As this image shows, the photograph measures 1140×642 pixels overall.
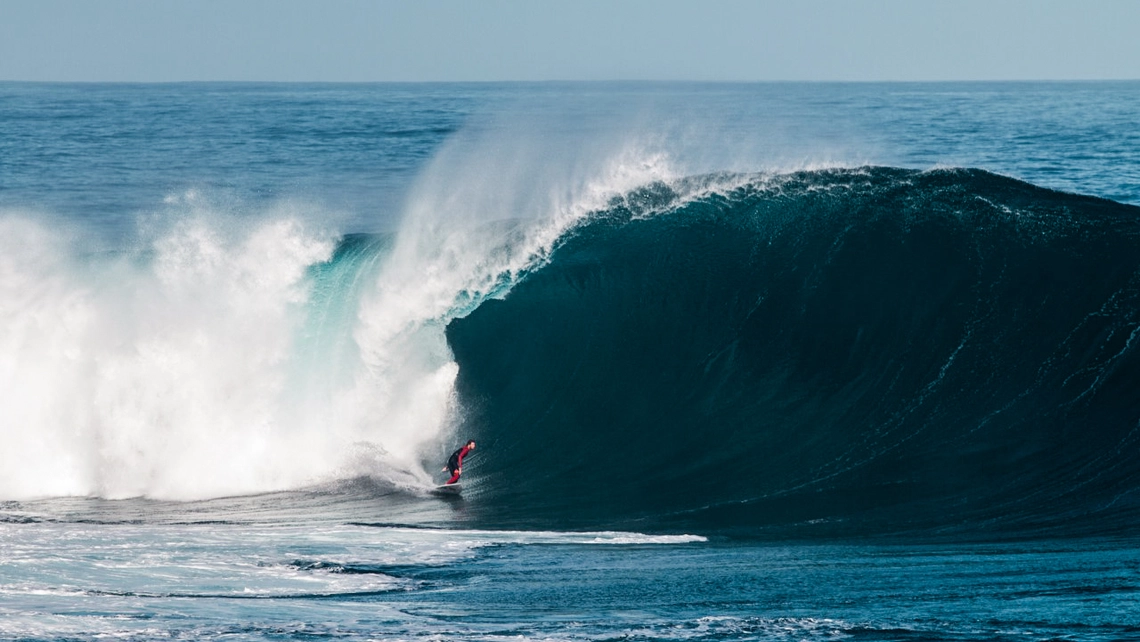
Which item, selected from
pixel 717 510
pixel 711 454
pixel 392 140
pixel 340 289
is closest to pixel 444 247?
pixel 340 289

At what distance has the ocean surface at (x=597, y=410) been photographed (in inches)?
321

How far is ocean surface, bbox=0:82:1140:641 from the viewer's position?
8.16 m

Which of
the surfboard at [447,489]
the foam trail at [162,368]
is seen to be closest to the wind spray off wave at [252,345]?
the foam trail at [162,368]

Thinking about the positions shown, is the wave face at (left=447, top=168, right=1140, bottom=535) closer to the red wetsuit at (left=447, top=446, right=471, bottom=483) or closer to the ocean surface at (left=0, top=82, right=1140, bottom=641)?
the ocean surface at (left=0, top=82, right=1140, bottom=641)

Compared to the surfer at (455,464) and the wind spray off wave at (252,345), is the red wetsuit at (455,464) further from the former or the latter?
the wind spray off wave at (252,345)

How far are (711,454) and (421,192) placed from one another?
255 inches

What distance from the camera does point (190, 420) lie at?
44.0 feet

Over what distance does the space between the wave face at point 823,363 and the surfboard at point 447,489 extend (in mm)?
254

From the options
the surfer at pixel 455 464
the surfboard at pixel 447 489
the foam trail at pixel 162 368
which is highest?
the foam trail at pixel 162 368

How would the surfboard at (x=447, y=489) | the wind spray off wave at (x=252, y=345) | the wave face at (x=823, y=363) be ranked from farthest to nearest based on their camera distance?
the wind spray off wave at (x=252, y=345)
the surfboard at (x=447, y=489)
the wave face at (x=823, y=363)

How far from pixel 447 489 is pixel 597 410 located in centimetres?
226

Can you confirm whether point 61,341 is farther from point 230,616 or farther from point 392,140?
point 392,140

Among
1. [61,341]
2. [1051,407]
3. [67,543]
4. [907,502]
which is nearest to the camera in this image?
[67,543]

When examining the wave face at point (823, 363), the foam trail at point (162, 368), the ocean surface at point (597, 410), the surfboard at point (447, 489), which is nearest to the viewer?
the ocean surface at point (597, 410)
